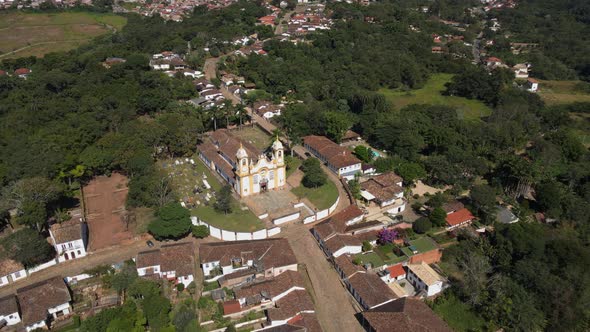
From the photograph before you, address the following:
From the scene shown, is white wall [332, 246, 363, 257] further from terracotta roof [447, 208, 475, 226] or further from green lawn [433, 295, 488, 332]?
terracotta roof [447, 208, 475, 226]

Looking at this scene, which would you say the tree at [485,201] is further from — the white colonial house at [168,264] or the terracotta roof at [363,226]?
the white colonial house at [168,264]

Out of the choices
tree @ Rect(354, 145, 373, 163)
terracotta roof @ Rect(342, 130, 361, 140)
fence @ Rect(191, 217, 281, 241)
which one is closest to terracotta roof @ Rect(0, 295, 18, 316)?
fence @ Rect(191, 217, 281, 241)

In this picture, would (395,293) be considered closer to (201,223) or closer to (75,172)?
(201,223)

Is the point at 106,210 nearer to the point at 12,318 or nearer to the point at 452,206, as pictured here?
the point at 12,318

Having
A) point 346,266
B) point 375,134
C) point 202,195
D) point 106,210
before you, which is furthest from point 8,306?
point 375,134

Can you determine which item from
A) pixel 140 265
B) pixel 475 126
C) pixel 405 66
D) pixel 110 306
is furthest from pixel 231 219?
pixel 405 66

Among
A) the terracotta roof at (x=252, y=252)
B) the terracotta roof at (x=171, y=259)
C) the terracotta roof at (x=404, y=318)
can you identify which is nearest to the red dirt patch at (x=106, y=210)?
the terracotta roof at (x=171, y=259)
